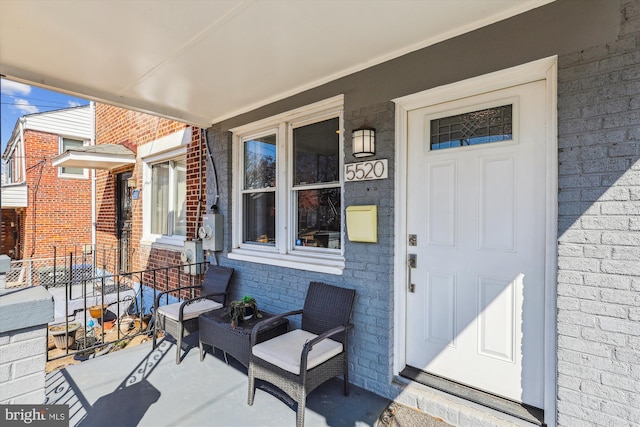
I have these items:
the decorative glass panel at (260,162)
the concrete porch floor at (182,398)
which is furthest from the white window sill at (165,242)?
the concrete porch floor at (182,398)

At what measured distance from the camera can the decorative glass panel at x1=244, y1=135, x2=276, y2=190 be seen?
146 inches

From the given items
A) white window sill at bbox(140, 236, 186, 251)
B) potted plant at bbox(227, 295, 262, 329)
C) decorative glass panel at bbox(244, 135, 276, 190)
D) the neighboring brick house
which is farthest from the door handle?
the neighboring brick house

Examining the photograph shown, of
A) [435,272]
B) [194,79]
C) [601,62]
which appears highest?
[194,79]

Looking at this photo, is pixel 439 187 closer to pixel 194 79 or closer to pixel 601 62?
pixel 601 62

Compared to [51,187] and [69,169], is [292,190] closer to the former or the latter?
[69,169]

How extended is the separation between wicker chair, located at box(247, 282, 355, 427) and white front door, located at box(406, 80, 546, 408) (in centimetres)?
55

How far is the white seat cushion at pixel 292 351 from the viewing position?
7.22 ft

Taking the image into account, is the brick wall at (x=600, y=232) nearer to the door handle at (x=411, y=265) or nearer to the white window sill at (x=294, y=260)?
the door handle at (x=411, y=265)

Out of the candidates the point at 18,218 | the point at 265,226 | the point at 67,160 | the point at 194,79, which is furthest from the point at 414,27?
the point at 18,218

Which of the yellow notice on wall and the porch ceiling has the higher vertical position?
the porch ceiling

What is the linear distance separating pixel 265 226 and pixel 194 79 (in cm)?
169

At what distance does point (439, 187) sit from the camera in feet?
8.02

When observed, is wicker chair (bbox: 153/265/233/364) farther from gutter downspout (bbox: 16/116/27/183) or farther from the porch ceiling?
gutter downspout (bbox: 16/116/27/183)

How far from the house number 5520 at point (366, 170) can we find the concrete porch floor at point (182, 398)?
1.71 metres
